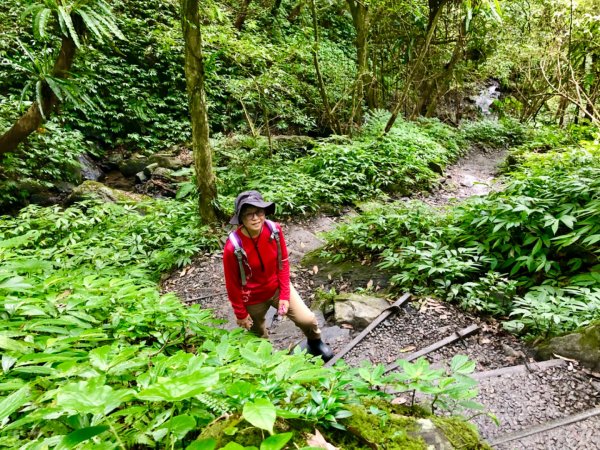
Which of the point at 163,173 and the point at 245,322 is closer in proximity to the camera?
the point at 245,322

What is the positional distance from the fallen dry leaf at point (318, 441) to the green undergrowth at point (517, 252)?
2.94 m

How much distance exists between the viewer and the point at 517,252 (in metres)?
4.27

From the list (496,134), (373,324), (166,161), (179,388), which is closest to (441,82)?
(496,134)

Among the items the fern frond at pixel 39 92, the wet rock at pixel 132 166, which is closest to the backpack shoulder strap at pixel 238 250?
the fern frond at pixel 39 92

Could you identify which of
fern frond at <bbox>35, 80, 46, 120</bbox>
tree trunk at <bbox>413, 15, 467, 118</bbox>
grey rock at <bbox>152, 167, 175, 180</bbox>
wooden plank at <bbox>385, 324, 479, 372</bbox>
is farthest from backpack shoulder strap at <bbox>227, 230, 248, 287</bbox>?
tree trunk at <bbox>413, 15, 467, 118</bbox>

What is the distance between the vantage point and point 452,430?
150 cm

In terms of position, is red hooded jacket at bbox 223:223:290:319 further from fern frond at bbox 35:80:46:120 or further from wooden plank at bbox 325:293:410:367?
fern frond at bbox 35:80:46:120

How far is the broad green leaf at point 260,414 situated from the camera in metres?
0.87

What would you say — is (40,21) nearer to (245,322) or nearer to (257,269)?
(257,269)

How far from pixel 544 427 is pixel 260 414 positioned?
2.34 metres

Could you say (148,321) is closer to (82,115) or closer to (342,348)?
(342,348)

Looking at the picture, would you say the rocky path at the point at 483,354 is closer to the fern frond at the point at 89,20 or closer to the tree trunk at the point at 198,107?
the tree trunk at the point at 198,107

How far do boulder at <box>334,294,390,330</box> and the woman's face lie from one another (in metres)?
1.85

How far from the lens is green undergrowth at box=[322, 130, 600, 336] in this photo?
3.53 meters
